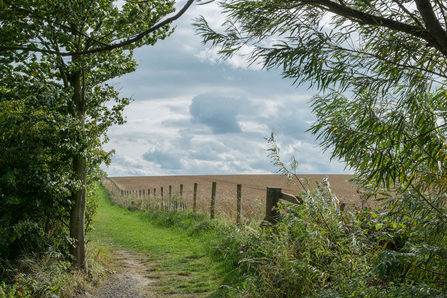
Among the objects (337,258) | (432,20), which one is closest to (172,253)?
(337,258)

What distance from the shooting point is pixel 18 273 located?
14.6ft

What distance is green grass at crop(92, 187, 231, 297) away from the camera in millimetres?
5473

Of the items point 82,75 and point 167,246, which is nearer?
point 82,75

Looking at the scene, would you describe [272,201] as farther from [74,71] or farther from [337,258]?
[74,71]

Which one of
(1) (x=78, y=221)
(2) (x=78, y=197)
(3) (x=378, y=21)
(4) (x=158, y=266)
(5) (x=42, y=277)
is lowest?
(4) (x=158, y=266)

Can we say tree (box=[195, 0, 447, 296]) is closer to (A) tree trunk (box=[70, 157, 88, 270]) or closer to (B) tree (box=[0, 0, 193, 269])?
(B) tree (box=[0, 0, 193, 269])

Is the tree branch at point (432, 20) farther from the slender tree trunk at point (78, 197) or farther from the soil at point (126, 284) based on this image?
the soil at point (126, 284)

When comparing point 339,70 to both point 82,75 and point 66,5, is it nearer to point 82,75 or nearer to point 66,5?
point 66,5

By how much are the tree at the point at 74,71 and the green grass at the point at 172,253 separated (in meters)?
1.76

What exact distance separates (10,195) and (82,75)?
2.38m

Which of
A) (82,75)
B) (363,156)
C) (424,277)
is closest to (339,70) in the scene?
(363,156)

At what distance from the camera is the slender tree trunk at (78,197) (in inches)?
213

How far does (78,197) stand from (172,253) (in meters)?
3.03

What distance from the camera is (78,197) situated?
548cm
